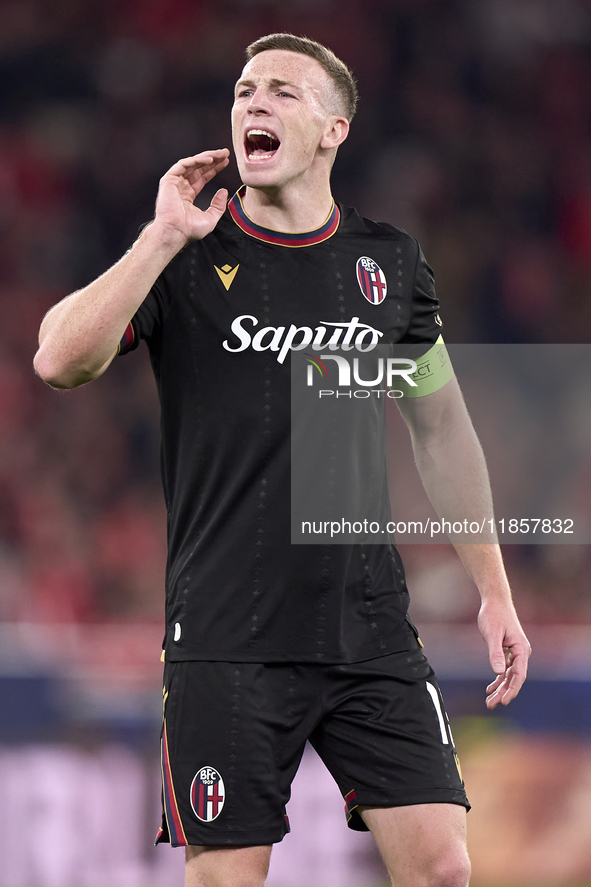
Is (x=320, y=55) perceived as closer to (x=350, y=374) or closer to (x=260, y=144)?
(x=260, y=144)

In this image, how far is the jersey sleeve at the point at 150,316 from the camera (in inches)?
95.9

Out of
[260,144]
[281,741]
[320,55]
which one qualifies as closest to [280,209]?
[260,144]

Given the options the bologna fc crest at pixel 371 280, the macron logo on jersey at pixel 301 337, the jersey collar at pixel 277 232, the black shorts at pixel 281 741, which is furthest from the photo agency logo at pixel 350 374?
the black shorts at pixel 281 741

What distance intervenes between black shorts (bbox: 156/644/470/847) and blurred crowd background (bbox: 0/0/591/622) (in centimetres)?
438

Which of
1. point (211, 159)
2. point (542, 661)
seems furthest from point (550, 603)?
point (211, 159)

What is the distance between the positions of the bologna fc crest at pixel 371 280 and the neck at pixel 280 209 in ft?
0.51

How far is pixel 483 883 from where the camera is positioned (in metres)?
4.31

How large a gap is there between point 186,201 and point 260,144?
0.53 m

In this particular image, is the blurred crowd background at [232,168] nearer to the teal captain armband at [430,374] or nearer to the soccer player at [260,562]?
the teal captain armband at [430,374]

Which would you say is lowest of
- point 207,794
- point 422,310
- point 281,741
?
point 207,794

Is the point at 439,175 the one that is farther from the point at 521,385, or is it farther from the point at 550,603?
the point at 550,603

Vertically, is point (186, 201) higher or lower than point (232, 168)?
lower

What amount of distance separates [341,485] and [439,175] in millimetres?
5926

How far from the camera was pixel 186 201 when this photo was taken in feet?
7.96
